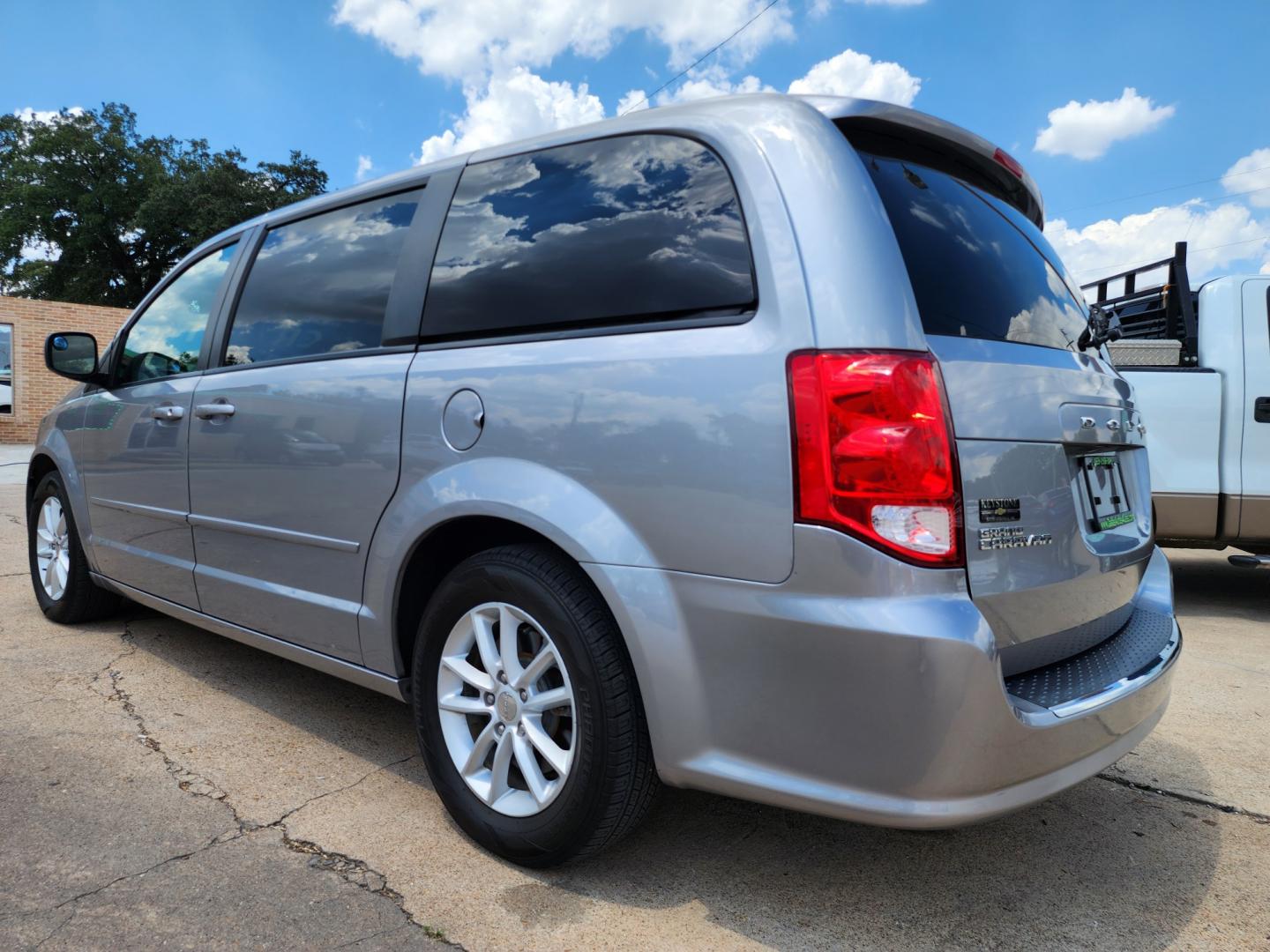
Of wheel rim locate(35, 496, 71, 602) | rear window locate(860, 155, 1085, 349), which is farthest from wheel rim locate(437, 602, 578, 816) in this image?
wheel rim locate(35, 496, 71, 602)

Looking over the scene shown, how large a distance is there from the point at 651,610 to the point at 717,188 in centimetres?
91

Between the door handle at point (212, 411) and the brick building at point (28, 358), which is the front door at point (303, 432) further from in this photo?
the brick building at point (28, 358)

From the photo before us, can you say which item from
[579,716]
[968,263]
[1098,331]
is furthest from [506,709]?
[1098,331]

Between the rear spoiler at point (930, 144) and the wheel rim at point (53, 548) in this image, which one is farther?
the wheel rim at point (53, 548)

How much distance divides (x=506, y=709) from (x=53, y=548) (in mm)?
3320

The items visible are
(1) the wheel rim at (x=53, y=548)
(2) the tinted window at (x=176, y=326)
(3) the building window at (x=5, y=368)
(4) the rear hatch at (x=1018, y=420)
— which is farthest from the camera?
(3) the building window at (x=5, y=368)

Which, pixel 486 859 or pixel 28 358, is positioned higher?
pixel 28 358

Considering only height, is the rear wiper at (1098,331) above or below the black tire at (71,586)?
above

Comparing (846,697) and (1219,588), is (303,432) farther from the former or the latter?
(1219,588)

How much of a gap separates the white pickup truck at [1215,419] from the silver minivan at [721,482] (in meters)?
3.00

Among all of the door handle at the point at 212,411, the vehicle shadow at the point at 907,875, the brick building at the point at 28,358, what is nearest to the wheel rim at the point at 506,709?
the vehicle shadow at the point at 907,875

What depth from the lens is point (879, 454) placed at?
5.44 ft

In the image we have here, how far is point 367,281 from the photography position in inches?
104

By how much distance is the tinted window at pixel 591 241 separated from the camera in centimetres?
192
